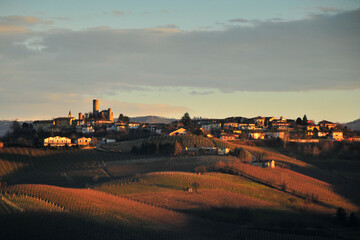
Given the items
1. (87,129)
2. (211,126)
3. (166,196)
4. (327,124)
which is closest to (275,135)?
(211,126)

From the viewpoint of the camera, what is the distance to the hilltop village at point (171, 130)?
11488 cm

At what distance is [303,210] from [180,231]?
16.1 meters

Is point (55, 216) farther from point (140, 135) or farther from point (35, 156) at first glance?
point (140, 135)

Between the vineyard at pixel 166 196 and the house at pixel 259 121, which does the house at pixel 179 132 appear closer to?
the vineyard at pixel 166 196

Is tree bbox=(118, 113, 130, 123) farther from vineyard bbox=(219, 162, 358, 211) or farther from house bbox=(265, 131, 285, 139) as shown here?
vineyard bbox=(219, 162, 358, 211)

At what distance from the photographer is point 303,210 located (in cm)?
6500

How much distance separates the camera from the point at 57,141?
368 feet

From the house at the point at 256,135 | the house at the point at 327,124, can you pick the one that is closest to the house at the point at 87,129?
the house at the point at 256,135

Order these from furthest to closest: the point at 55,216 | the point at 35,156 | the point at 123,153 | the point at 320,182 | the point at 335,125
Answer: the point at 335,125, the point at 123,153, the point at 35,156, the point at 320,182, the point at 55,216

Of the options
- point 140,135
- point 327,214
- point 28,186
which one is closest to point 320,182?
point 327,214

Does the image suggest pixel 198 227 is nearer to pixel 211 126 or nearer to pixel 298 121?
pixel 211 126

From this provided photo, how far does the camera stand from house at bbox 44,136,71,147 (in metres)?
109

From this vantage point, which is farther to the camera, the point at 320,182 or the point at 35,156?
the point at 35,156

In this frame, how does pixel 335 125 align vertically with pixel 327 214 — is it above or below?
above
